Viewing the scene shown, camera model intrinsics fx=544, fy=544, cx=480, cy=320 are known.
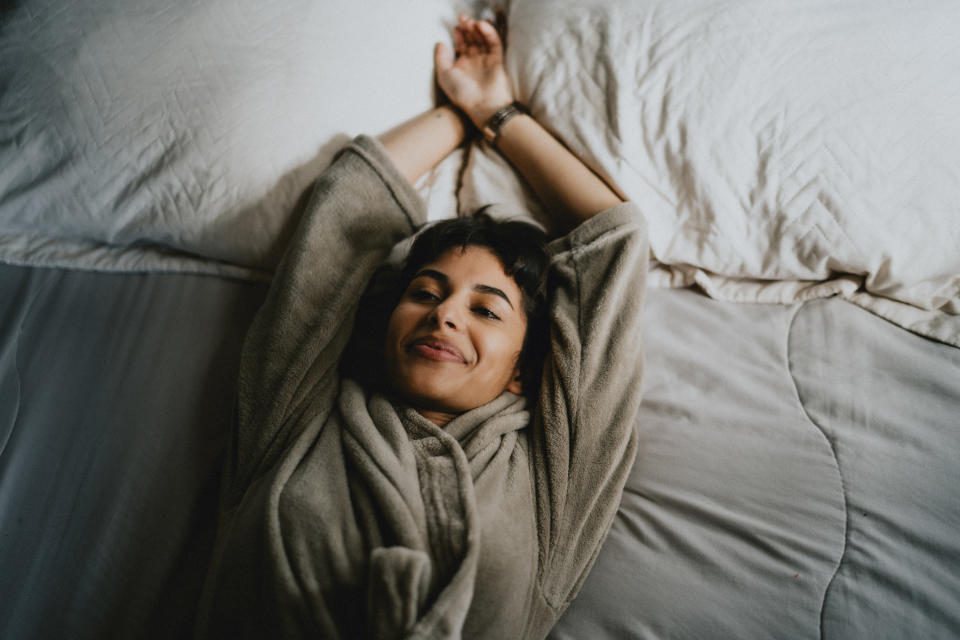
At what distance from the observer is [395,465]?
27.4 inches

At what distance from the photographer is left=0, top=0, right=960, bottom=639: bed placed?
0.68 metres

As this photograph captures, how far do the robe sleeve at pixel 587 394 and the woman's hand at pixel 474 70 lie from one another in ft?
1.01

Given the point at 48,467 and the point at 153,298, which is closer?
the point at 48,467

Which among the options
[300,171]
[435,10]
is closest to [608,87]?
[435,10]

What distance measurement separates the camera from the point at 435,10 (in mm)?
1049

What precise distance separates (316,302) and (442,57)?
1.79ft

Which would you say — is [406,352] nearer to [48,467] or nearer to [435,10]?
[48,467]

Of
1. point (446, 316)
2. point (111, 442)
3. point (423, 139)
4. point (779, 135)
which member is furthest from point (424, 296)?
point (779, 135)

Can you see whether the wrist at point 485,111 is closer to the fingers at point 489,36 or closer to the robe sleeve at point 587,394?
the fingers at point 489,36

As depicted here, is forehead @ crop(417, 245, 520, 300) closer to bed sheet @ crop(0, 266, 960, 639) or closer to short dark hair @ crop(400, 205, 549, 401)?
short dark hair @ crop(400, 205, 549, 401)

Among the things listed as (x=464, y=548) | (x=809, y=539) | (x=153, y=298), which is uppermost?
(x=153, y=298)

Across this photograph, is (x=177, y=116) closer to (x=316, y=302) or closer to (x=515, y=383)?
(x=316, y=302)

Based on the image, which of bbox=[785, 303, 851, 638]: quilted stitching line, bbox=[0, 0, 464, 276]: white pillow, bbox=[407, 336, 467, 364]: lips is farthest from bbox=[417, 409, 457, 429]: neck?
bbox=[785, 303, 851, 638]: quilted stitching line

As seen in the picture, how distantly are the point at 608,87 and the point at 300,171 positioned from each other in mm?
532
